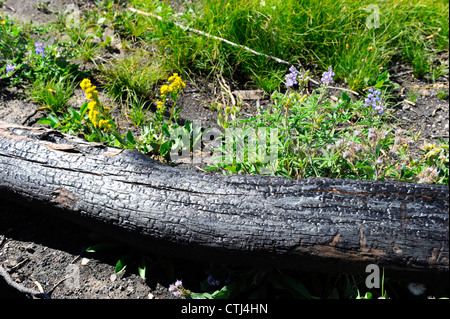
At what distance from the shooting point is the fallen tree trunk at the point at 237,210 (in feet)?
6.16

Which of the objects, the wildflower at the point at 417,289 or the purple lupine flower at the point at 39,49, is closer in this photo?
the wildflower at the point at 417,289

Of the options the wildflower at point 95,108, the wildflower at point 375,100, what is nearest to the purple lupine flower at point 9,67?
the wildflower at point 95,108

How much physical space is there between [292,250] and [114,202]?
2.90 feet

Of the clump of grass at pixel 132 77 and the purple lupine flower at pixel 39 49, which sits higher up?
the purple lupine flower at pixel 39 49

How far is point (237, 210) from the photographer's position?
201 cm

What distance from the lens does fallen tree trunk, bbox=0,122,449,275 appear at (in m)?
1.88

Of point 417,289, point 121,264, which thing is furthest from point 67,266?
point 417,289
